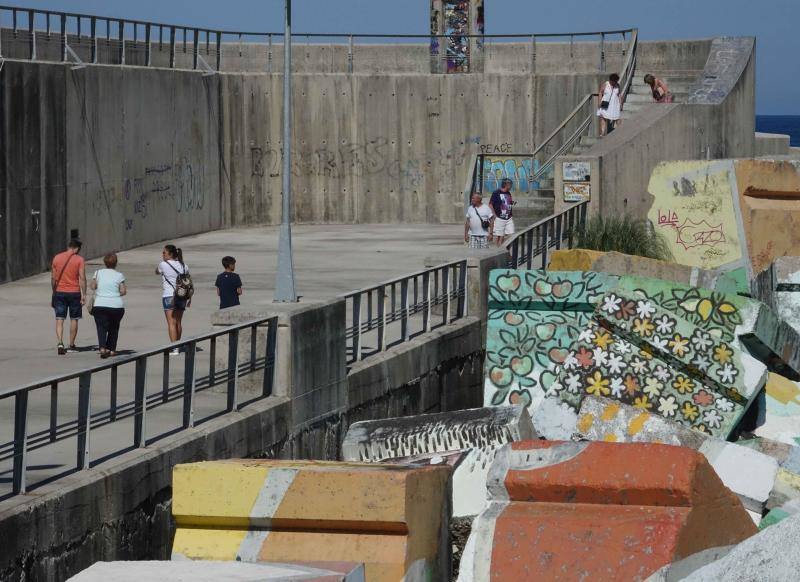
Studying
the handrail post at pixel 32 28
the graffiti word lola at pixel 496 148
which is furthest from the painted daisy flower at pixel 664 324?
the graffiti word lola at pixel 496 148

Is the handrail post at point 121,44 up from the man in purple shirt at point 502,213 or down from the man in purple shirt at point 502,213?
up

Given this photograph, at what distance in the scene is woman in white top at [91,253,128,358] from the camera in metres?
16.6

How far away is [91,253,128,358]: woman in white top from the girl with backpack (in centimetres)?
62

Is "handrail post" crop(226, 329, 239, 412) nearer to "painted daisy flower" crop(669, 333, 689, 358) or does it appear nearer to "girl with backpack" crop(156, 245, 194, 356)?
"girl with backpack" crop(156, 245, 194, 356)

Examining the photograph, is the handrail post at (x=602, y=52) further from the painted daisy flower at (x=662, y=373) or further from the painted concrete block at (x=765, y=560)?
the painted concrete block at (x=765, y=560)

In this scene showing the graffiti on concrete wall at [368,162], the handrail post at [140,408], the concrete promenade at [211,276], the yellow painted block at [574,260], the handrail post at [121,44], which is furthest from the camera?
the graffiti on concrete wall at [368,162]

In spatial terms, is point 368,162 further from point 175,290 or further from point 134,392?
point 134,392

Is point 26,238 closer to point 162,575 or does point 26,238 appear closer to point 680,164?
point 680,164

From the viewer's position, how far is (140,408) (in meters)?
11.5

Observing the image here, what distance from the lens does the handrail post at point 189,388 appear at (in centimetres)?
1225

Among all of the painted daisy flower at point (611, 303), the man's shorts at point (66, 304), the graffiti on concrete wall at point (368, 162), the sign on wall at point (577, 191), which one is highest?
the graffiti on concrete wall at point (368, 162)

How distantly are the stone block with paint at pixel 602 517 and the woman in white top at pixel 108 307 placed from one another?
7.88 meters

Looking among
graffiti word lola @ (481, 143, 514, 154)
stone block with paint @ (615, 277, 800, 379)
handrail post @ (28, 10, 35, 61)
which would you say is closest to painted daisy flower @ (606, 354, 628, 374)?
stone block with paint @ (615, 277, 800, 379)

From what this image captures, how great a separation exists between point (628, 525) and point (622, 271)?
40.5ft
